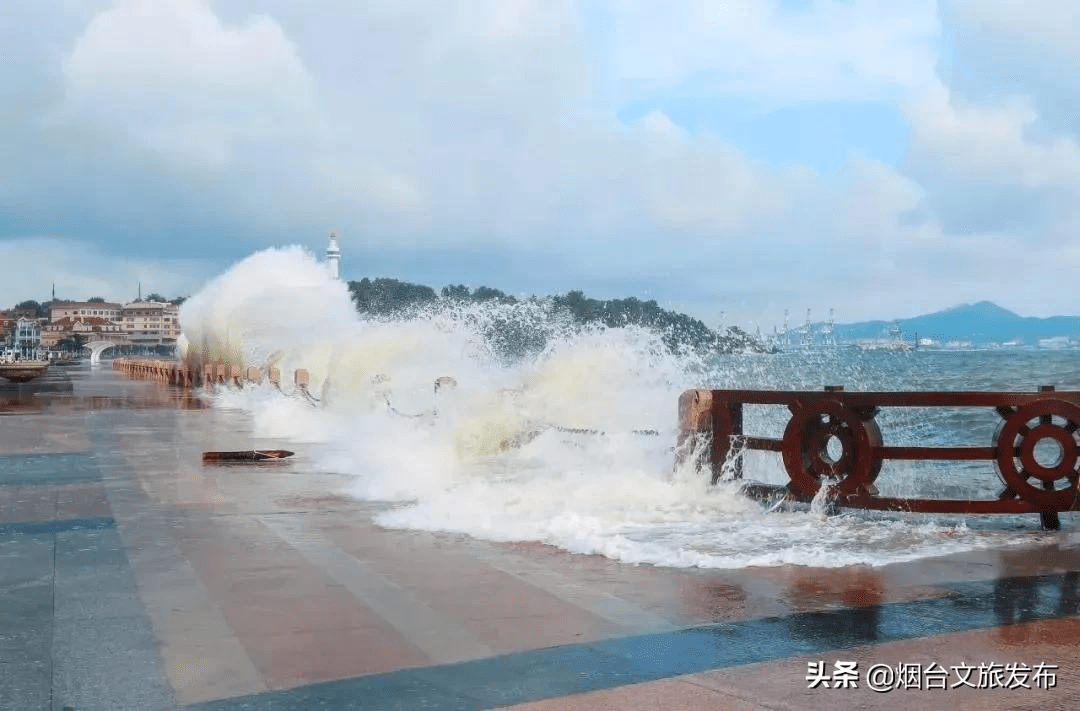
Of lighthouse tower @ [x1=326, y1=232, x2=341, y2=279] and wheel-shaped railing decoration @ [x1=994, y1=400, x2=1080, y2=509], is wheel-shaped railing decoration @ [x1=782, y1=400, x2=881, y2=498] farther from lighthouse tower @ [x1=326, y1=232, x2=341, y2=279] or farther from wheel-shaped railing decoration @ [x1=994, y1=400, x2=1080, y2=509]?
lighthouse tower @ [x1=326, y1=232, x2=341, y2=279]

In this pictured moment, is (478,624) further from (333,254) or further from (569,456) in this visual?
(333,254)

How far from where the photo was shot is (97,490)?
1056 centimetres

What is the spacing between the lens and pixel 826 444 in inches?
351

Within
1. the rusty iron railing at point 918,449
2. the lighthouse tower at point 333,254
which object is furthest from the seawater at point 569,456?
the lighthouse tower at point 333,254

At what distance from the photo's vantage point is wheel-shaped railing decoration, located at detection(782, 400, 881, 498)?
8.66m

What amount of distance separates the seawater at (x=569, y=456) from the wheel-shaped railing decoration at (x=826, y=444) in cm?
29

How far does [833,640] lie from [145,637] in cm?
338

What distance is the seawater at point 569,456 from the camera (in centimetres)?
796

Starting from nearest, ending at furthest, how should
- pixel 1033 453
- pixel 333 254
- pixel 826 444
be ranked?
1. pixel 1033 453
2. pixel 826 444
3. pixel 333 254

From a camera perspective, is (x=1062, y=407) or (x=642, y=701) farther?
(x=1062, y=407)

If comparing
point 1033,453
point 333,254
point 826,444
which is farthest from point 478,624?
point 333,254

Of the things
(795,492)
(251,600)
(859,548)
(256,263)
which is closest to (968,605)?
(859,548)

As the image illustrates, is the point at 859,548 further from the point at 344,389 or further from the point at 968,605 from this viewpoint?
the point at 344,389

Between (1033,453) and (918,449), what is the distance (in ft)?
3.02
